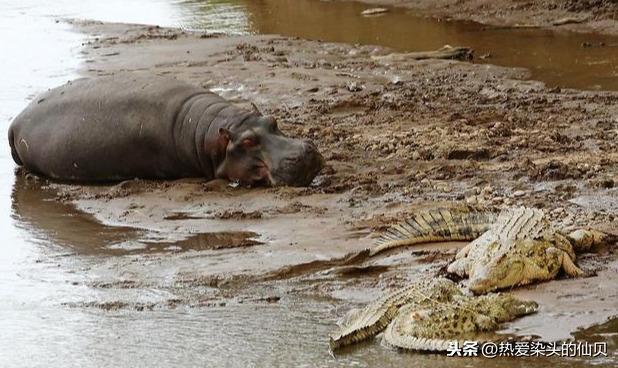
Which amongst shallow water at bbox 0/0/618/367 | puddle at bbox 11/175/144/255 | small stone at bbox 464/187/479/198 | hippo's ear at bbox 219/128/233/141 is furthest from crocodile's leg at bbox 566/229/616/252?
hippo's ear at bbox 219/128/233/141

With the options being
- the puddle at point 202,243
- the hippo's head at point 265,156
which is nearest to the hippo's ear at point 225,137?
the hippo's head at point 265,156

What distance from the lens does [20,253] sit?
8297 millimetres

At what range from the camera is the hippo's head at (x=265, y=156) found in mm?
9086

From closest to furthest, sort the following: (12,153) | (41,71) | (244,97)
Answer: (12,153)
(244,97)
(41,71)

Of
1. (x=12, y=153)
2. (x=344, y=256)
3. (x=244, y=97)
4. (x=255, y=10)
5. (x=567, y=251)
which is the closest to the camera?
(x=567, y=251)

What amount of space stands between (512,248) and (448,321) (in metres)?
0.79

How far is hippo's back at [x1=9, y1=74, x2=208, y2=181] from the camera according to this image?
393 inches

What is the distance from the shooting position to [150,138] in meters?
9.93

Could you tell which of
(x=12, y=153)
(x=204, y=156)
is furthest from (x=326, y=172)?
(x=12, y=153)

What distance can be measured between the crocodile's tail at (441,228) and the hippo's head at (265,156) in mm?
2004

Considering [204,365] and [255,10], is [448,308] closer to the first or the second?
[204,365]

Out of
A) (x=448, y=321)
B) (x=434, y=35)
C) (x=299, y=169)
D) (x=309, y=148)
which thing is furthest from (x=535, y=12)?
Result: (x=448, y=321)

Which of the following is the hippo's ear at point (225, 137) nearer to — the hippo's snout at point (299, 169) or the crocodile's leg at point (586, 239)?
the hippo's snout at point (299, 169)

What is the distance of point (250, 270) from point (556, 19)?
10620mm
